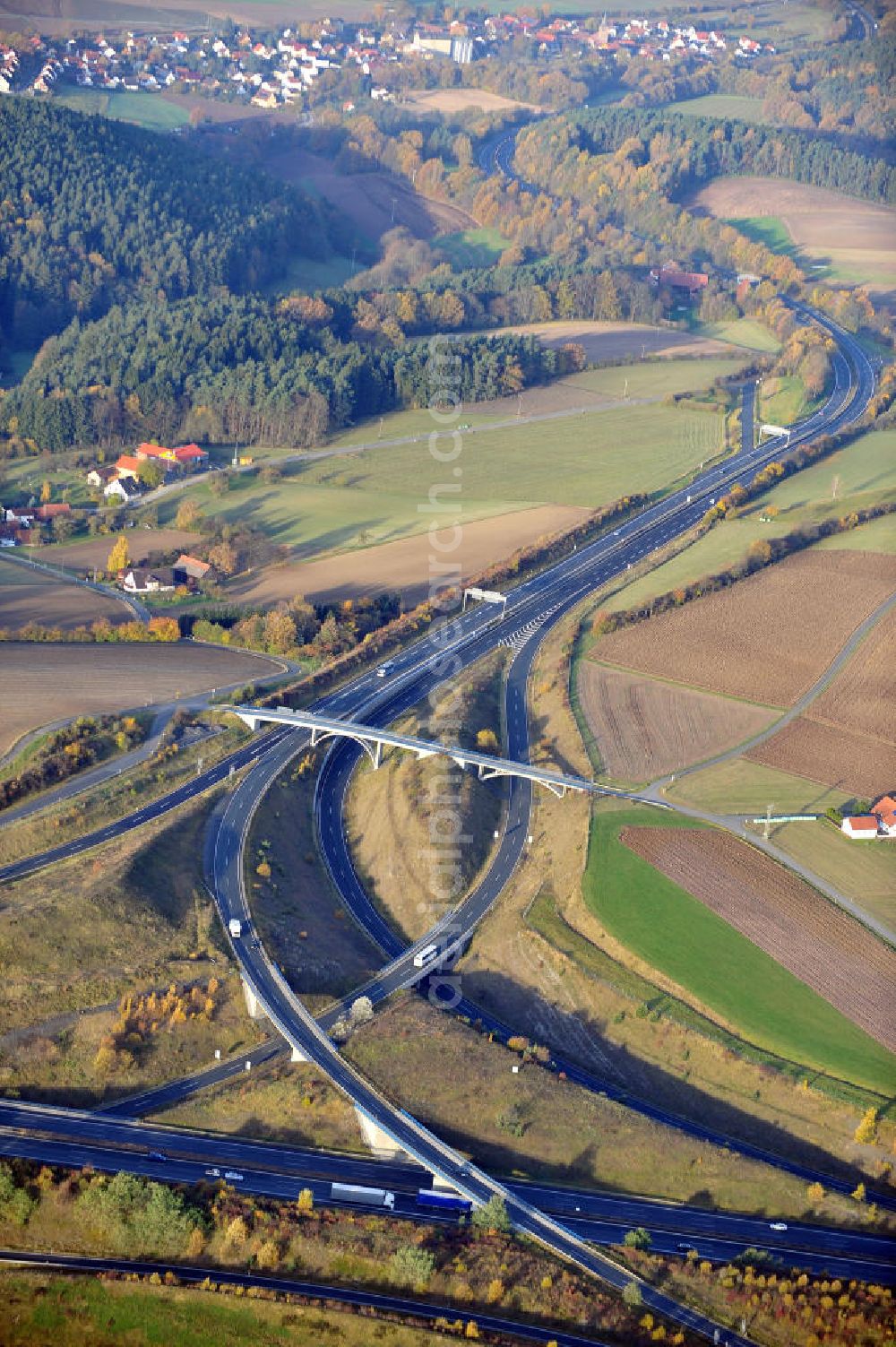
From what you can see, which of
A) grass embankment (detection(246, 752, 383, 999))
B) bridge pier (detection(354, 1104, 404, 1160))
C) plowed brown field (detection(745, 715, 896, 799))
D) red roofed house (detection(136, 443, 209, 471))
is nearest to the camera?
bridge pier (detection(354, 1104, 404, 1160))

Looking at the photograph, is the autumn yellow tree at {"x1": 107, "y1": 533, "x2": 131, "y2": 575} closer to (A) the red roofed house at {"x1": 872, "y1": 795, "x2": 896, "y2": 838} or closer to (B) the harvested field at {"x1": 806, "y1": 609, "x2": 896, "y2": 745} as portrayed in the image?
(B) the harvested field at {"x1": 806, "y1": 609, "x2": 896, "y2": 745}

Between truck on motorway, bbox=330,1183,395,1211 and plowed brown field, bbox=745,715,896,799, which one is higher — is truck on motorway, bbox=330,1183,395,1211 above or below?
below

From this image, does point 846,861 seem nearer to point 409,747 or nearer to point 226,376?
point 409,747

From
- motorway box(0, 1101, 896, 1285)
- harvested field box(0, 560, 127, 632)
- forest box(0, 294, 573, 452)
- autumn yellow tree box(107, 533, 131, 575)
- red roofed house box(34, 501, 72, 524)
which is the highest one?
forest box(0, 294, 573, 452)

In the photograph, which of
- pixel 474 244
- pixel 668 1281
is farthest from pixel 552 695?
pixel 474 244

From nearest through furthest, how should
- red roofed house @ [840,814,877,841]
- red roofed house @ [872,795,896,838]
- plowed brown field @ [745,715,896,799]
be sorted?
red roofed house @ [840,814,877,841]
red roofed house @ [872,795,896,838]
plowed brown field @ [745,715,896,799]

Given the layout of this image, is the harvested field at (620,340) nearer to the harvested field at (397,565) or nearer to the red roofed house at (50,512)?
the harvested field at (397,565)

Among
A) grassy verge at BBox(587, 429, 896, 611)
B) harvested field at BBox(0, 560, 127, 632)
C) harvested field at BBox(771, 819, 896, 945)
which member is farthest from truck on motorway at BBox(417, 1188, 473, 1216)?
grassy verge at BBox(587, 429, 896, 611)

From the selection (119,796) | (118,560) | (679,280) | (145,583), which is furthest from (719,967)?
(679,280)
